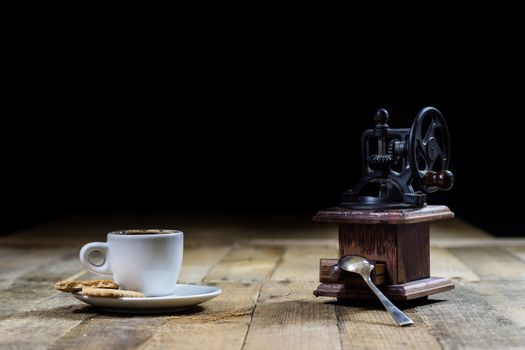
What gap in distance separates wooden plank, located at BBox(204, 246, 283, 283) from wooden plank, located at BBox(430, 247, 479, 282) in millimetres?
426

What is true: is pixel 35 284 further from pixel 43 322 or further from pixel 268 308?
pixel 268 308

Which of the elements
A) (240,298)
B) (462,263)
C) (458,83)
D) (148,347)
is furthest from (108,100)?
(148,347)

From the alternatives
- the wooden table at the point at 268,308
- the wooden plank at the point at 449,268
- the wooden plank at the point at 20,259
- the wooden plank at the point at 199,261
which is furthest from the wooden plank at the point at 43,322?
the wooden plank at the point at 449,268

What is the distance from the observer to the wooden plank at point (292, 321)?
1.42m

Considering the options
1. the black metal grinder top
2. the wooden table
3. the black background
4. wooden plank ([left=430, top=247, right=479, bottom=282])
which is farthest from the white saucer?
the black background

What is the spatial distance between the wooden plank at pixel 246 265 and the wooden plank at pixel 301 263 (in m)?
0.02

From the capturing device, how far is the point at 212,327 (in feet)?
5.12

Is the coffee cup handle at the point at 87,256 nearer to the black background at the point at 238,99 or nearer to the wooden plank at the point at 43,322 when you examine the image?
the wooden plank at the point at 43,322

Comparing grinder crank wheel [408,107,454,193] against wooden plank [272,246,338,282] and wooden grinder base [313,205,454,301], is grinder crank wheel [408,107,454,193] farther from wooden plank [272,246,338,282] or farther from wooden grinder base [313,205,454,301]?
wooden plank [272,246,338,282]

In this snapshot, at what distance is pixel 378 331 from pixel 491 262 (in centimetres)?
108

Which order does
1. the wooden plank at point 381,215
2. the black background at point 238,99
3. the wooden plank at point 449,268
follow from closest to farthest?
the wooden plank at point 381,215, the wooden plank at point 449,268, the black background at point 238,99

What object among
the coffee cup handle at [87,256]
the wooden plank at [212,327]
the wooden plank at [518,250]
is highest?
the coffee cup handle at [87,256]

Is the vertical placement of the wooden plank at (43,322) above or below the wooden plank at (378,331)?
above

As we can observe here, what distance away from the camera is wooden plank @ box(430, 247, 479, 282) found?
225 cm
